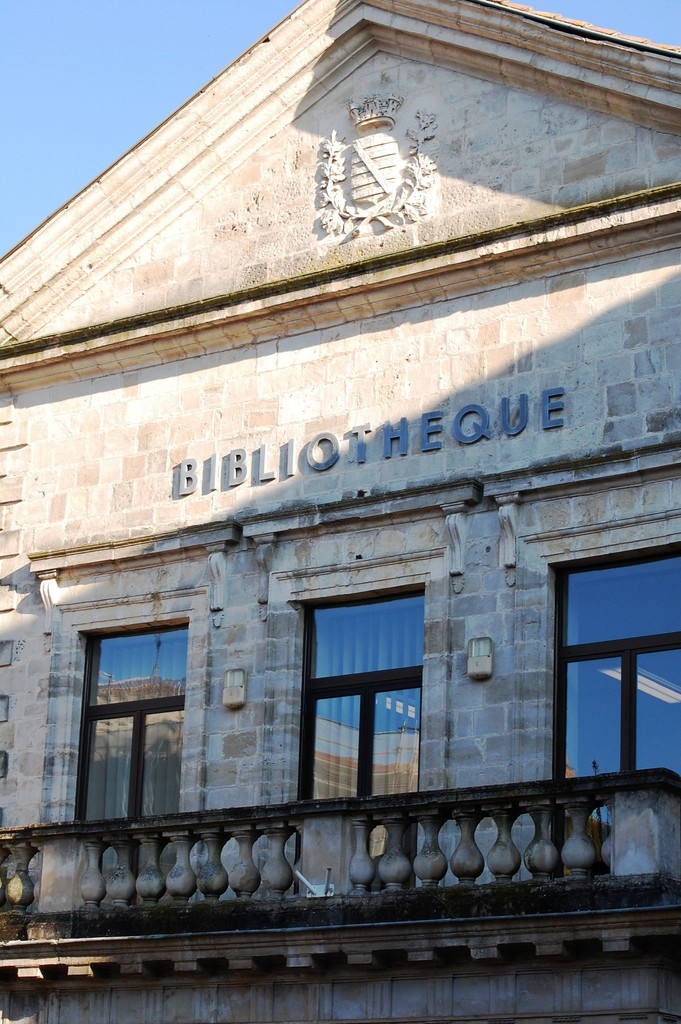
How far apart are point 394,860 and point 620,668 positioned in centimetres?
251

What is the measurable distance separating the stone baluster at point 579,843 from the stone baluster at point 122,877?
3.77 meters

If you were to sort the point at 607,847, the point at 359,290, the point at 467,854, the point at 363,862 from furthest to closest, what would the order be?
the point at 359,290 < the point at 363,862 < the point at 467,854 < the point at 607,847

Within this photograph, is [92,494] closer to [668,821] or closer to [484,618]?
[484,618]

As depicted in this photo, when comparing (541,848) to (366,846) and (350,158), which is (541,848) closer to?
(366,846)

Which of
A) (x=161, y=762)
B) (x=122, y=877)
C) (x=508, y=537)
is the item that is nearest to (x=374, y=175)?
(x=508, y=537)

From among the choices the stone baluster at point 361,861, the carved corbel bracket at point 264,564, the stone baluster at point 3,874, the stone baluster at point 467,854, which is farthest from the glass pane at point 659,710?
the stone baluster at point 3,874

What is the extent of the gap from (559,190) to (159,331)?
13.2 feet

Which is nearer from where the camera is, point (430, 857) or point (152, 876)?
point (430, 857)

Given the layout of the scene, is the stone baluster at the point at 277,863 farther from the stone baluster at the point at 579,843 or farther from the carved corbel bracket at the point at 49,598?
the carved corbel bracket at the point at 49,598

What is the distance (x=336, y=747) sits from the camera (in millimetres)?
16641

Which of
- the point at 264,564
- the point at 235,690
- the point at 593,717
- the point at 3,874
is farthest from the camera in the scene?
the point at 264,564

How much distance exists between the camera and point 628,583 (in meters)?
15.7

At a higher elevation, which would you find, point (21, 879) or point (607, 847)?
point (607, 847)

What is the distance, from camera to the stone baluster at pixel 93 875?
15812 millimetres
